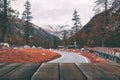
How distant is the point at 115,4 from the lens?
3750cm

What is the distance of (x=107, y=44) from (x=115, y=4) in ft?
153

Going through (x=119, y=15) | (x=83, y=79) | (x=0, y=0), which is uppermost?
(x=0, y=0)

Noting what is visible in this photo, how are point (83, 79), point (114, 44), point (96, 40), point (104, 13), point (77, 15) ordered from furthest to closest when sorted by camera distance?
point (77, 15) → point (96, 40) → point (114, 44) → point (104, 13) → point (83, 79)

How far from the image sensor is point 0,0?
49.7 m

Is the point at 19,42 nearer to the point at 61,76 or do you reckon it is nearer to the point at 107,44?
the point at 107,44

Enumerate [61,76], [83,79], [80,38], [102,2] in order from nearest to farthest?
[83,79] → [61,76] → [102,2] → [80,38]

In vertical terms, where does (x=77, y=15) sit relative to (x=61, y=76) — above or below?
above

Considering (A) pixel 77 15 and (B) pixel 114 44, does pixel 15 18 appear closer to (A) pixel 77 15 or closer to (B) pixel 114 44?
(B) pixel 114 44

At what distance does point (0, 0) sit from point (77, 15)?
68.1 meters

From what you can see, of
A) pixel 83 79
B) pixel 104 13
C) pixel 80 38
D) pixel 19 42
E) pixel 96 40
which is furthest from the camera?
pixel 19 42

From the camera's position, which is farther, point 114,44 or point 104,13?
point 114,44

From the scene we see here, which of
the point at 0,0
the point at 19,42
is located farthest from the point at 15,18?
the point at 19,42

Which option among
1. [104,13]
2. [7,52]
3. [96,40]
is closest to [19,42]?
[96,40]

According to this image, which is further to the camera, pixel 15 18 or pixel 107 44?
pixel 107 44
